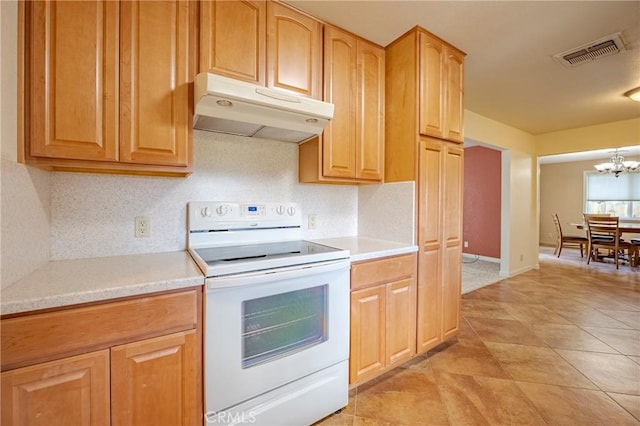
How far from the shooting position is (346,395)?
1618 millimetres

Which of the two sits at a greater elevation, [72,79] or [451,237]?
[72,79]

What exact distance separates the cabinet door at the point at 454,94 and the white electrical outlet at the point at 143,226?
7.18 feet

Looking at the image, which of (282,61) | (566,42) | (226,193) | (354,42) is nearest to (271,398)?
(226,193)

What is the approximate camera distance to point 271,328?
1358 mm

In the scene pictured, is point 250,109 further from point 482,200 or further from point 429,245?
point 482,200

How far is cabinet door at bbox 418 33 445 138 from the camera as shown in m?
1.96

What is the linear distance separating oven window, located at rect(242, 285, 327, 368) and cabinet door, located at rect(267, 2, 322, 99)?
125cm

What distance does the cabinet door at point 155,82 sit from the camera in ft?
4.21

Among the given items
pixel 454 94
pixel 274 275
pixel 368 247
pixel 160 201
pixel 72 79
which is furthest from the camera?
pixel 454 94

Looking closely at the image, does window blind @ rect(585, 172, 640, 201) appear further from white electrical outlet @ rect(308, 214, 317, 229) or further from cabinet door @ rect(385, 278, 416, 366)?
white electrical outlet @ rect(308, 214, 317, 229)

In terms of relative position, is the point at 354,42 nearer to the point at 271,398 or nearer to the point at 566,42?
the point at 566,42

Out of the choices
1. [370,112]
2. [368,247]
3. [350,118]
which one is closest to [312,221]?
[368,247]

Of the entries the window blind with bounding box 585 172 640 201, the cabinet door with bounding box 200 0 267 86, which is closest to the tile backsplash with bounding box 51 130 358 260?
the cabinet door with bounding box 200 0 267 86

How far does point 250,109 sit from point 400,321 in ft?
5.48
